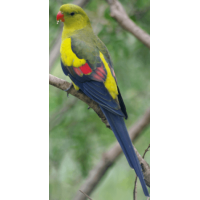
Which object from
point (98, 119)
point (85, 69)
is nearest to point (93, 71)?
point (85, 69)

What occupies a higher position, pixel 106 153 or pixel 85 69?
pixel 85 69

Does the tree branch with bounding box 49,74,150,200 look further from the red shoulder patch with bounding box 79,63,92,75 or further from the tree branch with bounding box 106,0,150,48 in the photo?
the tree branch with bounding box 106,0,150,48

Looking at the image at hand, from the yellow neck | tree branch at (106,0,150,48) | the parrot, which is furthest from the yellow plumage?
tree branch at (106,0,150,48)

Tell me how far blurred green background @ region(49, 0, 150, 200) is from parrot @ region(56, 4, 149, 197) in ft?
0.44

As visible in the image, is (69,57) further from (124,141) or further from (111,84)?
(124,141)

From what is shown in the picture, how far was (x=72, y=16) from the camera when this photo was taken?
2078mm

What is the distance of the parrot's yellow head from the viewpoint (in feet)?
6.71

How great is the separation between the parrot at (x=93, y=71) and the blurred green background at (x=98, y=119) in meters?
0.13

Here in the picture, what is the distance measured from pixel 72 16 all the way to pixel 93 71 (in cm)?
59

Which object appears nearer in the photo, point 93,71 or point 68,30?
point 93,71

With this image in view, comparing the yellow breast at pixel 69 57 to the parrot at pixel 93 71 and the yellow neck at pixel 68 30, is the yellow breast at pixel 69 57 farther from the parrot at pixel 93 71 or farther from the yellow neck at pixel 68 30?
the yellow neck at pixel 68 30

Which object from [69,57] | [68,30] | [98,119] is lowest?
[98,119]

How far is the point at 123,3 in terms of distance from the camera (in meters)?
2.29
